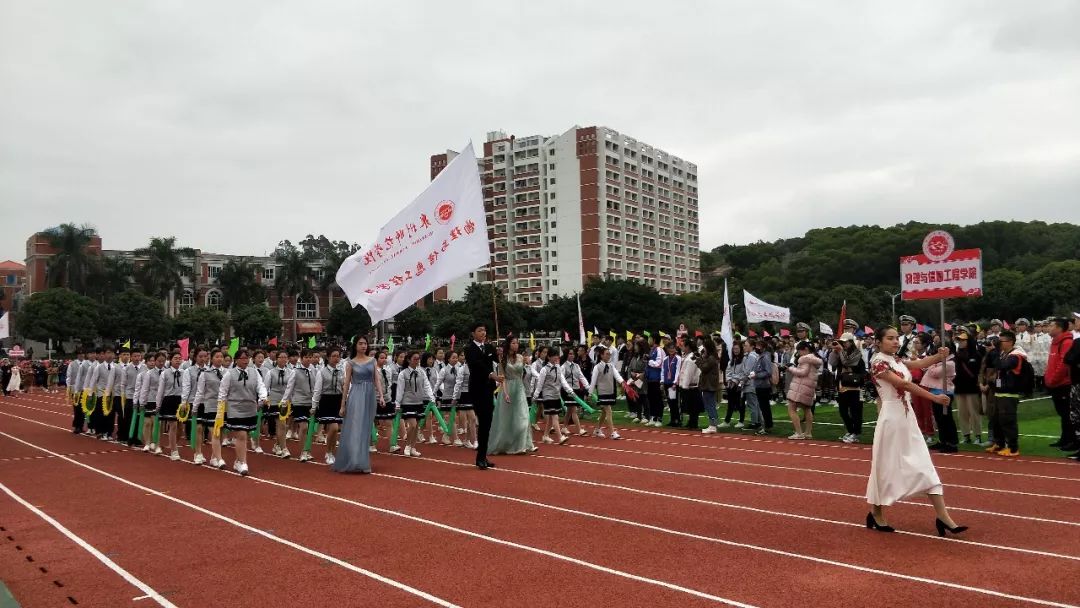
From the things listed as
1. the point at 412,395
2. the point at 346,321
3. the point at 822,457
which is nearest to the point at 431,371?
the point at 412,395

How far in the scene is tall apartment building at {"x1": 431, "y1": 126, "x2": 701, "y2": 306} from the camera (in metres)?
102

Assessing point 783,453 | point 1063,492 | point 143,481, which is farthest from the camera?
point 783,453

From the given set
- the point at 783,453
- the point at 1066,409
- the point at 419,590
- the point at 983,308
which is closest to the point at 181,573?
the point at 419,590

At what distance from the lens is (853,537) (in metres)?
6.89

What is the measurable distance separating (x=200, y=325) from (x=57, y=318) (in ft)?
39.0

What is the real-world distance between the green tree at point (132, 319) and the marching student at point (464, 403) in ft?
225

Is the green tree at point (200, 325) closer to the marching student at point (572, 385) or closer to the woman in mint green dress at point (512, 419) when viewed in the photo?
the marching student at point (572, 385)

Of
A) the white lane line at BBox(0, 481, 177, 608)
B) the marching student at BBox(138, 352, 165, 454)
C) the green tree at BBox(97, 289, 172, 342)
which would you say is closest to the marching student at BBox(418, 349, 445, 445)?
the marching student at BBox(138, 352, 165, 454)

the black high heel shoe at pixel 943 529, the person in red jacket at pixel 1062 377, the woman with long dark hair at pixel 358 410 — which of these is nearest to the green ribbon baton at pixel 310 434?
the woman with long dark hair at pixel 358 410

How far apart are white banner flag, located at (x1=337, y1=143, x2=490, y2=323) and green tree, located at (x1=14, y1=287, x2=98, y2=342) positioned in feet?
231

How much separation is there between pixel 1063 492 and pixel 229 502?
9153 millimetres

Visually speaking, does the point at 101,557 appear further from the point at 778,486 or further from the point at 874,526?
the point at 778,486

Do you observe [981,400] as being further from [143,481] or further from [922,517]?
[143,481]

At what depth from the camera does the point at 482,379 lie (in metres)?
12.0
